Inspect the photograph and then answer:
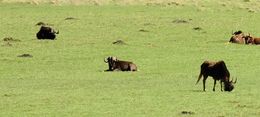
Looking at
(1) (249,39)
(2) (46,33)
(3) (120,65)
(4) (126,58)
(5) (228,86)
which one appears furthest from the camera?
(2) (46,33)

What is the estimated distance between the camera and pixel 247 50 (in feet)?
107

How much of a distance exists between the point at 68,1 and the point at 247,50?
21460 mm

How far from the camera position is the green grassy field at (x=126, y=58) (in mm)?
18531

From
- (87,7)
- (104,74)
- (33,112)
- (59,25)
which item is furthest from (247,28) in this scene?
(33,112)

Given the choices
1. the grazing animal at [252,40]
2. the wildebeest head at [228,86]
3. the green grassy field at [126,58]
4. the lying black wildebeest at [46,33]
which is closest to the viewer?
the green grassy field at [126,58]

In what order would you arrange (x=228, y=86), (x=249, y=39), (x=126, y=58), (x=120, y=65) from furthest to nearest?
(x=249, y=39), (x=126, y=58), (x=120, y=65), (x=228, y=86)

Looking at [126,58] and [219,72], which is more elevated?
[219,72]

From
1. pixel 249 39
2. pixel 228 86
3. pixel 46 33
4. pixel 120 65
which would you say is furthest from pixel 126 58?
pixel 228 86

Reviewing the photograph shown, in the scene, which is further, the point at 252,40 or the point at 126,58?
the point at 252,40

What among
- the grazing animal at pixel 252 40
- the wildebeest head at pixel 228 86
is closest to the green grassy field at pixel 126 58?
the wildebeest head at pixel 228 86

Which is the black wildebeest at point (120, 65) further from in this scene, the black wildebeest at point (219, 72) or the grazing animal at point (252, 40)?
the grazing animal at point (252, 40)

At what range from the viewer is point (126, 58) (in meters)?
30.0

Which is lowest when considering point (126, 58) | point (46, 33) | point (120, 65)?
Result: point (126, 58)

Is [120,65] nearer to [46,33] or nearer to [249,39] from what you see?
[46,33]
